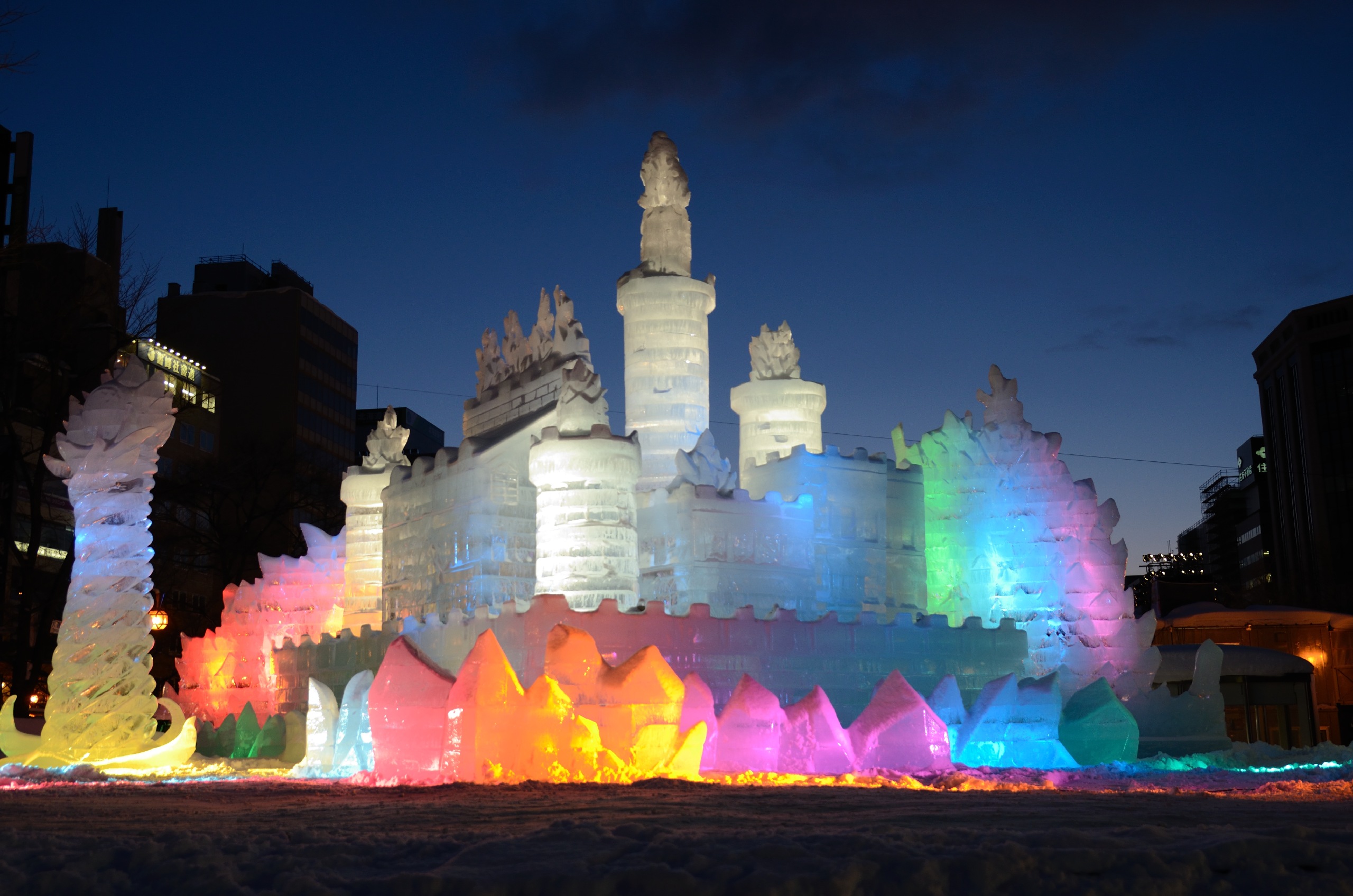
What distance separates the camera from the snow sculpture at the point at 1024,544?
952 inches

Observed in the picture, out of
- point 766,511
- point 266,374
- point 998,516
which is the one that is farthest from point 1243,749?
point 266,374

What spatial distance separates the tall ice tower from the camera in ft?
87.2

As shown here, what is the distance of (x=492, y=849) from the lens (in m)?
9.17

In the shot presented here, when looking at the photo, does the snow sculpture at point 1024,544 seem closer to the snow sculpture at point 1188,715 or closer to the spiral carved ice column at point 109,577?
the snow sculpture at point 1188,715

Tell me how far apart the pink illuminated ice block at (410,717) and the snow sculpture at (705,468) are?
7124 mm

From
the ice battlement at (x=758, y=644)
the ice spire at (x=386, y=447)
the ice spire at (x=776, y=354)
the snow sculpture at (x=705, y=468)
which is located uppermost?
the ice spire at (x=776, y=354)

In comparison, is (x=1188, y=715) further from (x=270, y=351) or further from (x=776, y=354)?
(x=270, y=351)

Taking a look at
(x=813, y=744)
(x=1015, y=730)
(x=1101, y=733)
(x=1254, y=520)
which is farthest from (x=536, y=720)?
(x=1254, y=520)

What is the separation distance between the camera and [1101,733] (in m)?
20.9

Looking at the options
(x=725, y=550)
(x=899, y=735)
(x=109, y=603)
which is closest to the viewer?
(x=899, y=735)

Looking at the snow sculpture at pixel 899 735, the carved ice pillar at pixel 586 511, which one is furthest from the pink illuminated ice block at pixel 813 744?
the carved ice pillar at pixel 586 511

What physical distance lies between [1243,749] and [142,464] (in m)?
19.6

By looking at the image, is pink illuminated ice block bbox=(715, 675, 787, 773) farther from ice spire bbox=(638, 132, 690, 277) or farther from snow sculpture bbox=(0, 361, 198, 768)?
ice spire bbox=(638, 132, 690, 277)

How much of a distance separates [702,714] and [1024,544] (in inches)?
383
